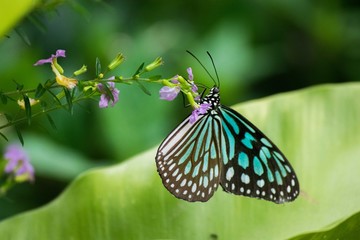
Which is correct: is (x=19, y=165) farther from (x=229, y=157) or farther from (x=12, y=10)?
(x=12, y=10)

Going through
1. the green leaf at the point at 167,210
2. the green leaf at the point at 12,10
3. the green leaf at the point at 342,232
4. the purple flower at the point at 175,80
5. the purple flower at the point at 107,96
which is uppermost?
the green leaf at the point at 12,10

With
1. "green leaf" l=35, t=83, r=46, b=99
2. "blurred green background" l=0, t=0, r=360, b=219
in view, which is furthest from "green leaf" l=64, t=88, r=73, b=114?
"blurred green background" l=0, t=0, r=360, b=219

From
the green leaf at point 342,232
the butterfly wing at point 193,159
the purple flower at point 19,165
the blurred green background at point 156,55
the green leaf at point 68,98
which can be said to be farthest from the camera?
the blurred green background at point 156,55

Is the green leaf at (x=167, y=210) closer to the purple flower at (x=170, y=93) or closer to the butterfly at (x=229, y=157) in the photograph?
the butterfly at (x=229, y=157)

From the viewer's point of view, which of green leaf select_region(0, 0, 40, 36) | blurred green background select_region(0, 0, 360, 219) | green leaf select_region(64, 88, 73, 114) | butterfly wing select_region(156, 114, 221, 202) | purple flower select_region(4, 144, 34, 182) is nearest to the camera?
green leaf select_region(0, 0, 40, 36)

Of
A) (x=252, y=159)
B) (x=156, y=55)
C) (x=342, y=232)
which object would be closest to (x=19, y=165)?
(x=252, y=159)

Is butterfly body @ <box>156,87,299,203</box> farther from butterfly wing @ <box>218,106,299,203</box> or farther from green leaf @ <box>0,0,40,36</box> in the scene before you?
green leaf @ <box>0,0,40,36</box>

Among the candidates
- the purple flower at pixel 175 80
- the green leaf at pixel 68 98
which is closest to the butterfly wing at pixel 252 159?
the purple flower at pixel 175 80
